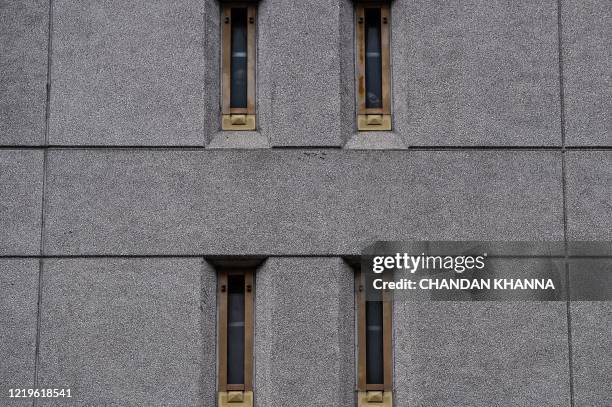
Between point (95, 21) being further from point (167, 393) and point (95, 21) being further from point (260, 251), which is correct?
point (167, 393)

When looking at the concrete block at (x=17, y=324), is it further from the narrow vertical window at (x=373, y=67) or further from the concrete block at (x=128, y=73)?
the narrow vertical window at (x=373, y=67)

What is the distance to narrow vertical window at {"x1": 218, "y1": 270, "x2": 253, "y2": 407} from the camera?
9344 mm

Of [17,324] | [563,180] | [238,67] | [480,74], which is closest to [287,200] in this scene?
[238,67]

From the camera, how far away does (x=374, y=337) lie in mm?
9461

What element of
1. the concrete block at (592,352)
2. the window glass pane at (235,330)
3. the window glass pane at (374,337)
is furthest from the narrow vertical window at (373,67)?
the concrete block at (592,352)

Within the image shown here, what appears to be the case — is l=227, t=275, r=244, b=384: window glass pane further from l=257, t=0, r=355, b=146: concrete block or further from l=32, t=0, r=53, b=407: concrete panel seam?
l=32, t=0, r=53, b=407: concrete panel seam

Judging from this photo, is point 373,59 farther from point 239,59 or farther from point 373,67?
point 239,59

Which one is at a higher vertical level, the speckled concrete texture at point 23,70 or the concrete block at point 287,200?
the speckled concrete texture at point 23,70

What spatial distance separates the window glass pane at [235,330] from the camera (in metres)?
9.41

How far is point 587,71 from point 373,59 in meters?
2.24

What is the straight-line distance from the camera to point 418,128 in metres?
9.48

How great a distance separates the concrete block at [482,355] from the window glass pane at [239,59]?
9.26ft

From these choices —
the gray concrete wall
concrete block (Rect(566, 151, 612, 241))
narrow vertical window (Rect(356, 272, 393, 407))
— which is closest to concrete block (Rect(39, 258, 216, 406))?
the gray concrete wall

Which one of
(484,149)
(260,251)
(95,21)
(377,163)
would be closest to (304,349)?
(260,251)
